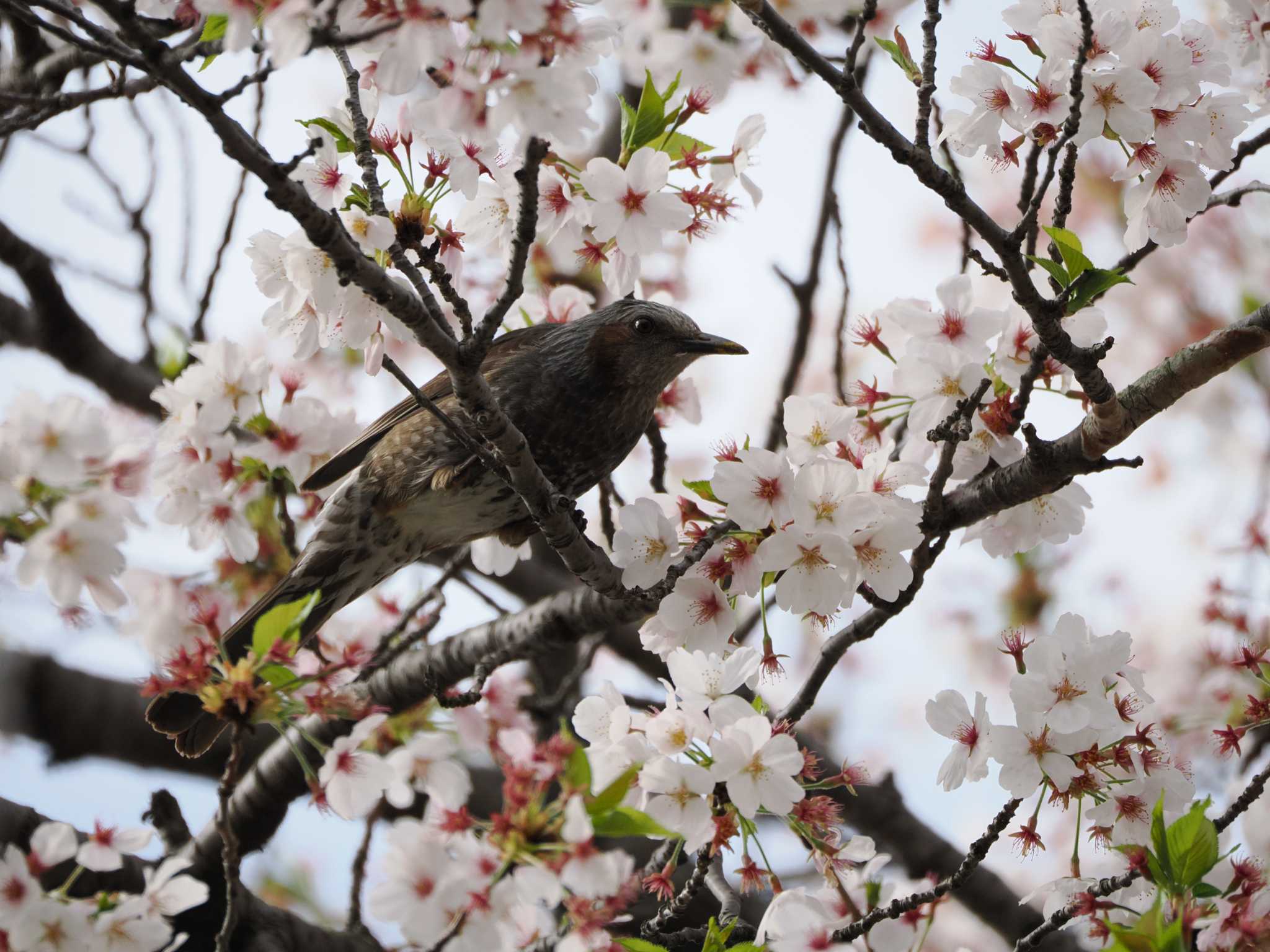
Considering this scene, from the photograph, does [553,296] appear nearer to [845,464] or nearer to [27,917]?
[845,464]

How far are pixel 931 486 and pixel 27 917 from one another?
2040 mm

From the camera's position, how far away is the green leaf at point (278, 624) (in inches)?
78.6

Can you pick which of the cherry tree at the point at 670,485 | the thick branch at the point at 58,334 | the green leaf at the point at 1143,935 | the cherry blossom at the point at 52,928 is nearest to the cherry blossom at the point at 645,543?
the cherry tree at the point at 670,485

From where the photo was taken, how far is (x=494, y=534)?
4.02 metres

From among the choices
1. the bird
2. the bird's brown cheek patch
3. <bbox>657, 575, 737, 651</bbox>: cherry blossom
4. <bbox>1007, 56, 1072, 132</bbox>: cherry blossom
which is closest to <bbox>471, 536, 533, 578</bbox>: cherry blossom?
the bird

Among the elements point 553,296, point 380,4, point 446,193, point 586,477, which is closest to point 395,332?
point 446,193

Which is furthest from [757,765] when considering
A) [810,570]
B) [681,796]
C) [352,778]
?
[352,778]

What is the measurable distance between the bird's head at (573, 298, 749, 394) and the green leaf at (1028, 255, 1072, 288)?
151cm

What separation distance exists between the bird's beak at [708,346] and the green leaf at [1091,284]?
4.47 feet

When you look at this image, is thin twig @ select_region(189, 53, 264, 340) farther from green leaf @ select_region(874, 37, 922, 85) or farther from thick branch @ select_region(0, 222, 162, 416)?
green leaf @ select_region(874, 37, 922, 85)

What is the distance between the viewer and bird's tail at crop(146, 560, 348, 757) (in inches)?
129

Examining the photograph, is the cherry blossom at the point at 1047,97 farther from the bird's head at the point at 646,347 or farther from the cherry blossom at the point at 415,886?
the cherry blossom at the point at 415,886

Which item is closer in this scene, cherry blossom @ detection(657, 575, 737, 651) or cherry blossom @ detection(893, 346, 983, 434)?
cherry blossom @ detection(657, 575, 737, 651)

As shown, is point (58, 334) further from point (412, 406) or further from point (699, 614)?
point (699, 614)
